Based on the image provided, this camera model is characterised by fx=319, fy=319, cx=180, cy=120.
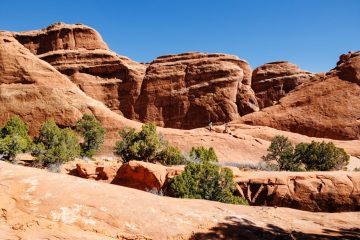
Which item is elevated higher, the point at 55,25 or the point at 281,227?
the point at 55,25

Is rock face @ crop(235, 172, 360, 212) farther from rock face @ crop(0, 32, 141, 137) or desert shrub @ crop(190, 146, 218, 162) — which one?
rock face @ crop(0, 32, 141, 137)

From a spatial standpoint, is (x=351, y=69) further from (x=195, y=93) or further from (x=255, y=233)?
(x=255, y=233)

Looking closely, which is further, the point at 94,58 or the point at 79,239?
the point at 94,58

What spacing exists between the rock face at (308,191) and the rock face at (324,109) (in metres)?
24.7

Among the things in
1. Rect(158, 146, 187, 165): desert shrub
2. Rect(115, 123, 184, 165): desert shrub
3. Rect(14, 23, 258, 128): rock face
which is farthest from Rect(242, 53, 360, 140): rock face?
Rect(115, 123, 184, 165): desert shrub

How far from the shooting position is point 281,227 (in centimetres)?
526

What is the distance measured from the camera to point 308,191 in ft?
39.8

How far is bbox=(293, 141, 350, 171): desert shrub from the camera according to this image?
20859mm

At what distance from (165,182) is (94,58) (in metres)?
→ 36.6

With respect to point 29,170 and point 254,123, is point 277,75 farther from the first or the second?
point 29,170

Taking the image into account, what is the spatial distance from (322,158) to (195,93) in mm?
27302

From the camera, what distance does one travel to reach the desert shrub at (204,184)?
1236 centimetres

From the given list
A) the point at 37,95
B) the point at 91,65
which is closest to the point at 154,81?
the point at 91,65

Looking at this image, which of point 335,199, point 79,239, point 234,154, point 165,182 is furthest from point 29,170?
point 234,154
